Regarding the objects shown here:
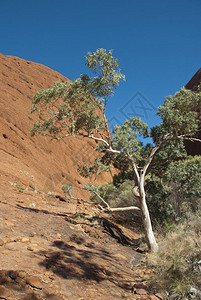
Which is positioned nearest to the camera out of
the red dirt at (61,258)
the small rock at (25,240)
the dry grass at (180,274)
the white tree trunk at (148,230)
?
the red dirt at (61,258)

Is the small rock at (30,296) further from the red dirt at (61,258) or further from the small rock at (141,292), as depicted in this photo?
the small rock at (141,292)

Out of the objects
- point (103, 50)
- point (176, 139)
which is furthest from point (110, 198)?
point (103, 50)

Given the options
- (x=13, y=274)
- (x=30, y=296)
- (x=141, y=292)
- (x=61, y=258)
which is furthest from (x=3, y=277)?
(x=141, y=292)

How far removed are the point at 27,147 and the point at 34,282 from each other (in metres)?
20.4

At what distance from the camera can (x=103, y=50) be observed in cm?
897

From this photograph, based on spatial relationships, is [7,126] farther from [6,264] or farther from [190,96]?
[6,264]

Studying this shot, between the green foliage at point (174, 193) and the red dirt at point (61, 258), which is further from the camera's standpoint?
the green foliage at point (174, 193)

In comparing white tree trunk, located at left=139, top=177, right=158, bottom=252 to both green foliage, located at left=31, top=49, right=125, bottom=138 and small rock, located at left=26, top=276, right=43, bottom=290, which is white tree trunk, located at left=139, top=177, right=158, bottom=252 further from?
small rock, located at left=26, top=276, right=43, bottom=290

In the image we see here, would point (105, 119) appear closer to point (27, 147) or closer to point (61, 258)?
point (61, 258)

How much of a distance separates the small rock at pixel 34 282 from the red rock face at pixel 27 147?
8.46m

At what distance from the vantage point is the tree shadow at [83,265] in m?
4.42

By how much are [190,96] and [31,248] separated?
8.29m

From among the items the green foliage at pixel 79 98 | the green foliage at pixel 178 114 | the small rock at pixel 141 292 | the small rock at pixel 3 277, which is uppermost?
the green foliage at pixel 178 114

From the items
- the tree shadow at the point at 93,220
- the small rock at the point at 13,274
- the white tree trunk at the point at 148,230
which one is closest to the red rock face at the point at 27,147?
the tree shadow at the point at 93,220
